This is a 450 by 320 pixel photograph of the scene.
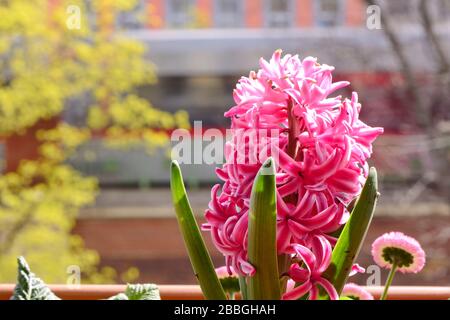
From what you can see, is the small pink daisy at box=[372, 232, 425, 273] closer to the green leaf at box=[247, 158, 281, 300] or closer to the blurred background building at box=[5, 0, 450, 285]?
the green leaf at box=[247, 158, 281, 300]

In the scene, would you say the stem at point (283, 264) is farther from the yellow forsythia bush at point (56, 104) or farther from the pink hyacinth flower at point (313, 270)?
the yellow forsythia bush at point (56, 104)

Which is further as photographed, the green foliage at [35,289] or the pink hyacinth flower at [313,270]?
the green foliage at [35,289]

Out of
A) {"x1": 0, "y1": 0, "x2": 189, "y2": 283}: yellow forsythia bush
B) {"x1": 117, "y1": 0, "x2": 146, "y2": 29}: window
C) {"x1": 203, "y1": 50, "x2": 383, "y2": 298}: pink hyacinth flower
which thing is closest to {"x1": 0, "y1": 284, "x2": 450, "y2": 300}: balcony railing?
{"x1": 203, "y1": 50, "x2": 383, "y2": 298}: pink hyacinth flower

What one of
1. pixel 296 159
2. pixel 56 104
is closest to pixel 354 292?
pixel 296 159

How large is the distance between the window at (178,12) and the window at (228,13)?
22 centimetres

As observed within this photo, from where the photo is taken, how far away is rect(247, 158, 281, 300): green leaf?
38 cm

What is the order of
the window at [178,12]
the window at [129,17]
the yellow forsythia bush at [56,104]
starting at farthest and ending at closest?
the window at [178,12] → the window at [129,17] → the yellow forsythia bush at [56,104]

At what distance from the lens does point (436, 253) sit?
3.83m

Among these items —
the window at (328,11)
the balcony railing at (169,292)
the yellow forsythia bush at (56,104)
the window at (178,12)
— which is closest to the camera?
the balcony railing at (169,292)

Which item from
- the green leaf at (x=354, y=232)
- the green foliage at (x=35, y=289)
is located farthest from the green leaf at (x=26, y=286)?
the green leaf at (x=354, y=232)

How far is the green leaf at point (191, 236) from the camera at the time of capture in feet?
1.45

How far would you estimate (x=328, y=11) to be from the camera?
5531 mm

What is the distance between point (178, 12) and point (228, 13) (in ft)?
1.37

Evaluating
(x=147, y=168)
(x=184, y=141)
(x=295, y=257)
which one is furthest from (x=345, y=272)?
(x=147, y=168)
